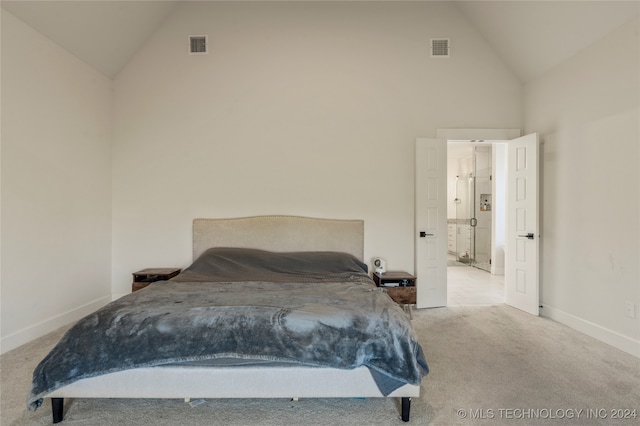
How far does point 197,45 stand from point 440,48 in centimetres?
311

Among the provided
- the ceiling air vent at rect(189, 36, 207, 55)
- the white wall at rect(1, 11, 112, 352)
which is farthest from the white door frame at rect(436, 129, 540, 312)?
the white wall at rect(1, 11, 112, 352)

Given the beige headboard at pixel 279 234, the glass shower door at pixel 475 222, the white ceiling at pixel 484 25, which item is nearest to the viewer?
the white ceiling at pixel 484 25

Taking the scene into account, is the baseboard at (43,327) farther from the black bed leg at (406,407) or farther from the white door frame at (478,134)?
the white door frame at (478,134)

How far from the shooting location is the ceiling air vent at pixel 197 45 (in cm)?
398

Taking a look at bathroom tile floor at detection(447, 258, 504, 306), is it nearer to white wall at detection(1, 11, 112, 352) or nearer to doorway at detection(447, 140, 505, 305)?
doorway at detection(447, 140, 505, 305)

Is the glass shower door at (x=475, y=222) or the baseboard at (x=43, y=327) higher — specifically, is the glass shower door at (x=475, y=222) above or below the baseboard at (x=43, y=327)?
above

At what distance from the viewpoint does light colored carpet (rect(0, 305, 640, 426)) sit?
5.89 ft

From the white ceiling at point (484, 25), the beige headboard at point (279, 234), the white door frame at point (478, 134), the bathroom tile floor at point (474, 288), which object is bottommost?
the bathroom tile floor at point (474, 288)

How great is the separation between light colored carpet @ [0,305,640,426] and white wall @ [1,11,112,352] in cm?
49

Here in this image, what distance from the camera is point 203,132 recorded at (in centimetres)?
398

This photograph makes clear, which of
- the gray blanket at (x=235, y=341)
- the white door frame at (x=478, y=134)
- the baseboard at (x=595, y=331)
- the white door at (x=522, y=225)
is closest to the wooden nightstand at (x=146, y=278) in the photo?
the gray blanket at (x=235, y=341)

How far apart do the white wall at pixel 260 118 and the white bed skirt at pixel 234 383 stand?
7.57 feet

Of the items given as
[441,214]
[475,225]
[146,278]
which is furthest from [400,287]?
[475,225]

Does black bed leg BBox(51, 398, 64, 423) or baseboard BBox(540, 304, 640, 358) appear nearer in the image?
black bed leg BBox(51, 398, 64, 423)
